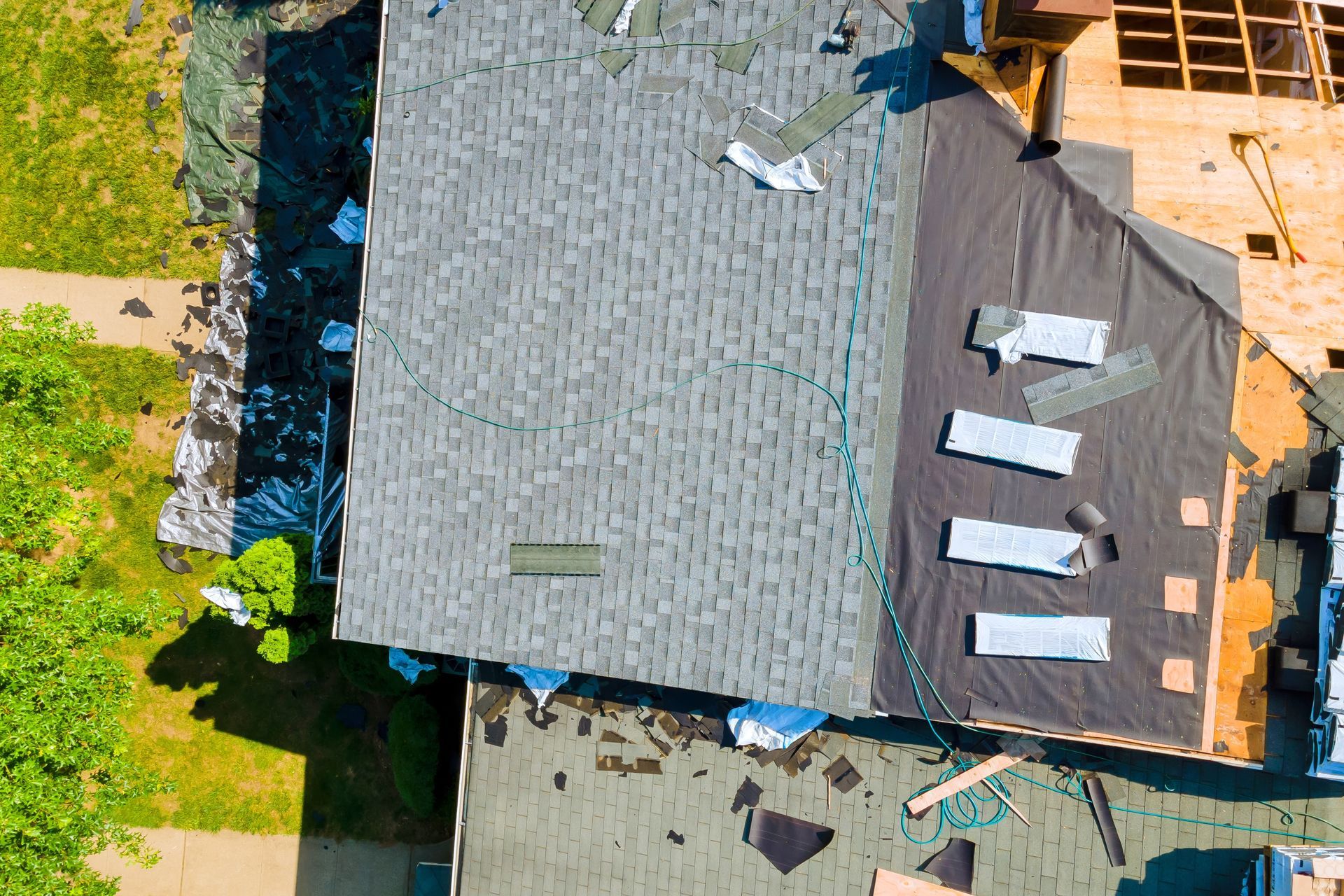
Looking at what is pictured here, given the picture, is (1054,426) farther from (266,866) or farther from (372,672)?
(266,866)

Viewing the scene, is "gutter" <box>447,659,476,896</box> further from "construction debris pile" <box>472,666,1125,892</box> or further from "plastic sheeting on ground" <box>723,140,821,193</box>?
"plastic sheeting on ground" <box>723,140,821,193</box>

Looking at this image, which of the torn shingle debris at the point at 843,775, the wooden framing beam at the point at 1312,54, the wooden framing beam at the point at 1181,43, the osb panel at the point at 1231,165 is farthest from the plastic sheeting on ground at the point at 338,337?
the wooden framing beam at the point at 1312,54

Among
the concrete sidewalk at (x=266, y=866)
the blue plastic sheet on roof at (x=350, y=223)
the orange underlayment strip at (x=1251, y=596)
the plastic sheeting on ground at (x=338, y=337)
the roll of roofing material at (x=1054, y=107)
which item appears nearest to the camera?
the roll of roofing material at (x=1054, y=107)

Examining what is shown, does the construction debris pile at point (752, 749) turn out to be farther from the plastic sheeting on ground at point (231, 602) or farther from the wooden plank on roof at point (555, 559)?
the plastic sheeting on ground at point (231, 602)

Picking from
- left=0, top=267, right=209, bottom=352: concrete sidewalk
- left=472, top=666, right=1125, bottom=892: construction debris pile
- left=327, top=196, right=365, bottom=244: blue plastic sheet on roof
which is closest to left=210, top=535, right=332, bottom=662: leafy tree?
left=472, top=666, right=1125, bottom=892: construction debris pile

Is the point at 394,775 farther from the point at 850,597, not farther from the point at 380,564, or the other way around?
the point at 850,597

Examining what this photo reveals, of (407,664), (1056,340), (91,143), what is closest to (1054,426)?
(1056,340)

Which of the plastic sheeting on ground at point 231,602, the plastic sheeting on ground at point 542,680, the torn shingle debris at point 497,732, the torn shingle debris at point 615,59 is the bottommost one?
the torn shingle debris at point 497,732
